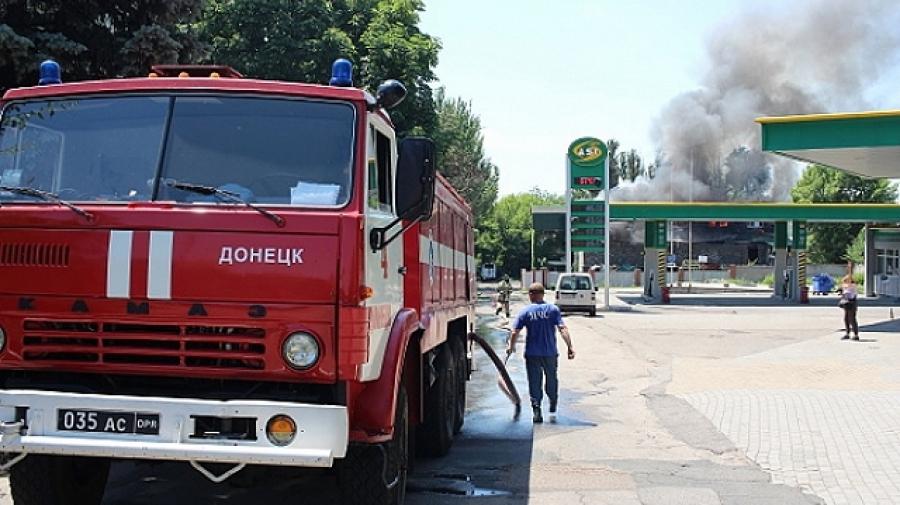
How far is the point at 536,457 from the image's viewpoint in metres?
8.98

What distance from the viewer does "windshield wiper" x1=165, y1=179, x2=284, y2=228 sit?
5.14 meters

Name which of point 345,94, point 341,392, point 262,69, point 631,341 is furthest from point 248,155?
point 262,69

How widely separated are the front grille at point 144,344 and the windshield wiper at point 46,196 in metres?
0.59

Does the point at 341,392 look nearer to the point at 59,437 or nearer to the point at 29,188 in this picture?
the point at 59,437

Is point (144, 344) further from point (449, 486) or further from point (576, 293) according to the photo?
point (576, 293)

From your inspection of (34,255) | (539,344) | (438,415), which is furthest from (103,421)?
(539,344)

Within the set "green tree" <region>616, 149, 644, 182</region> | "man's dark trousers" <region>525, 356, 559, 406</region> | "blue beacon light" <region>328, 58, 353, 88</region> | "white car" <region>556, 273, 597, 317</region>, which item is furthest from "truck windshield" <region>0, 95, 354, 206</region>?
"green tree" <region>616, 149, 644, 182</region>

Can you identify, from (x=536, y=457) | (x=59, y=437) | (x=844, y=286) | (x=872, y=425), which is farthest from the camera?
(x=844, y=286)

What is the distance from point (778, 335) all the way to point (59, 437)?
74.9 feet

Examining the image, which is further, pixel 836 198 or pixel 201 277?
pixel 836 198

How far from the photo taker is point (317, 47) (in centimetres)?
2828

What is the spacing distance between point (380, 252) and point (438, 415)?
328 centimetres

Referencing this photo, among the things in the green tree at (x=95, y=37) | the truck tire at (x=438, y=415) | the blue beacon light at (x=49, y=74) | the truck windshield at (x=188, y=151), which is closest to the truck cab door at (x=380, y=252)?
the truck windshield at (x=188, y=151)

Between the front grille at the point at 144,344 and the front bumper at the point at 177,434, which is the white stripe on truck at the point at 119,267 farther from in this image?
the front bumper at the point at 177,434
